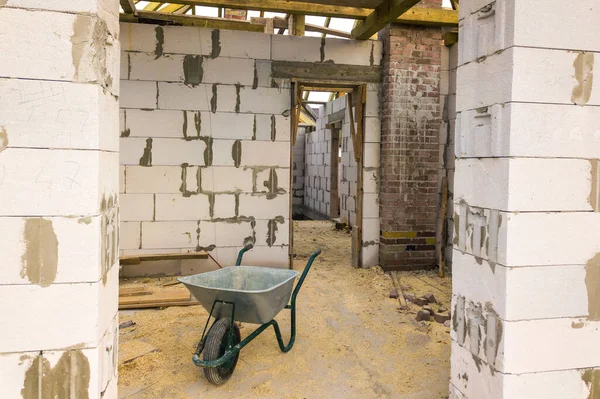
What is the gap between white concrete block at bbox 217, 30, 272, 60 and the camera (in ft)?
19.8

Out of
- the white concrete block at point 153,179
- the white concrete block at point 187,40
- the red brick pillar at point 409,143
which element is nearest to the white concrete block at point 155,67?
the white concrete block at point 187,40

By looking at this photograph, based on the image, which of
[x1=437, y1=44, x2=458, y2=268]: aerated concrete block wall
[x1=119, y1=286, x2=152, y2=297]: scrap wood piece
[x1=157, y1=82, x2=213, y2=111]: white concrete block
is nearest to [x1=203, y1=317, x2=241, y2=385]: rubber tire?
[x1=119, y1=286, x2=152, y2=297]: scrap wood piece

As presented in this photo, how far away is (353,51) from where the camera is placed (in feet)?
21.3

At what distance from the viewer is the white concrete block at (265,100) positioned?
6.16 meters

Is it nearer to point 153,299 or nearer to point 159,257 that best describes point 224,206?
point 159,257

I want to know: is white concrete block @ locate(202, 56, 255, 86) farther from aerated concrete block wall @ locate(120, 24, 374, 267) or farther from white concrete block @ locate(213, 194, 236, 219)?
white concrete block @ locate(213, 194, 236, 219)

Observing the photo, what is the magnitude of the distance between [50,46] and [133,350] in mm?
2762

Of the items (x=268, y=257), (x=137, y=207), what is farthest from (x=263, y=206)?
(x=137, y=207)

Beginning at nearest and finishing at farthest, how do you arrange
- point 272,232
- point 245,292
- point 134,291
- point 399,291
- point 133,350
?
1. point 245,292
2. point 133,350
3. point 134,291
4. point 399,291
5. point 272,232

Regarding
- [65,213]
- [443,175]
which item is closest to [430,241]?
[443,175]

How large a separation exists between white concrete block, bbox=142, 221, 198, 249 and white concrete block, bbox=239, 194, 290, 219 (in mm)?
703

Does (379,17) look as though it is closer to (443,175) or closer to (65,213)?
(443,175)

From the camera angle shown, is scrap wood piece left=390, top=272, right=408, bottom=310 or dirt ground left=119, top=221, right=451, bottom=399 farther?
scrap wood piece left=390, top=272, right=408, bottom=310

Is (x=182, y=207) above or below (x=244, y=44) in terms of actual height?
below
